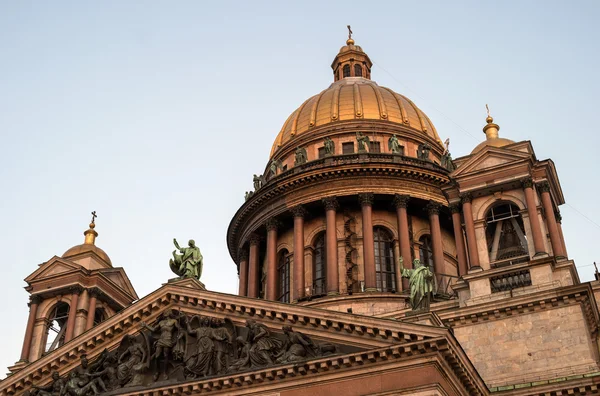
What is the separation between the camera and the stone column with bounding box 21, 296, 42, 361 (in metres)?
38.3

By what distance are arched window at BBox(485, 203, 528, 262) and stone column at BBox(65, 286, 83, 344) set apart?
61.3ft

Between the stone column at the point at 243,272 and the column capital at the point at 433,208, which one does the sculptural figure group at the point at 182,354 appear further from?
the column capital at the point at 433,208

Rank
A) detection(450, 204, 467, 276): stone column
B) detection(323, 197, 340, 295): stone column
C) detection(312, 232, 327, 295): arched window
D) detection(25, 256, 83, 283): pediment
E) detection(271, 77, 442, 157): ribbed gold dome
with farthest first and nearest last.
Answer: detection(271, 77, 442, 157): ribbed gold dome
detection(312, 232, 327, 295): arched window
detection(323, 197, 340, 295): stone column
detection(25, 256, 83, 283): pediment
detection(450, 204, 467, 276): stone column

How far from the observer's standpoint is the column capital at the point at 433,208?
4397 cm

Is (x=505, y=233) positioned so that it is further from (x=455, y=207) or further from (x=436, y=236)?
(x=436, y=236)

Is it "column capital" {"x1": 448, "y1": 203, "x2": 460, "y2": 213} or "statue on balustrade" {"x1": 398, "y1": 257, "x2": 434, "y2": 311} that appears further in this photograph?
"column capital" {"x1": 448, "y1": 203, "x2": 460, "y2": 213}

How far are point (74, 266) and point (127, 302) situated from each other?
3.44m

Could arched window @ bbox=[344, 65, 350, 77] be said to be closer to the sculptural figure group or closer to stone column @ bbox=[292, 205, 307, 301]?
stone column @ bbox=[292, 205, 307, 301]

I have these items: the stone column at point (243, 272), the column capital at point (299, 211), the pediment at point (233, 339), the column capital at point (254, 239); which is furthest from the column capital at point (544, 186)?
the stone column at point (243, 272)

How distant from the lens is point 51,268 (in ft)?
132

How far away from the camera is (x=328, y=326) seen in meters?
26.1

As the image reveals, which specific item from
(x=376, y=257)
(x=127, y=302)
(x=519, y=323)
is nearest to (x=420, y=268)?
(x=519, y=323)

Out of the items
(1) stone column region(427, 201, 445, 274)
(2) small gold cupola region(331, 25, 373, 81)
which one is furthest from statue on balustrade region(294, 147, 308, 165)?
(2) small gold cupola region(331, 25, 373, 81)

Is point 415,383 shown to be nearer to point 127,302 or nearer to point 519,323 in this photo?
point 519,323
